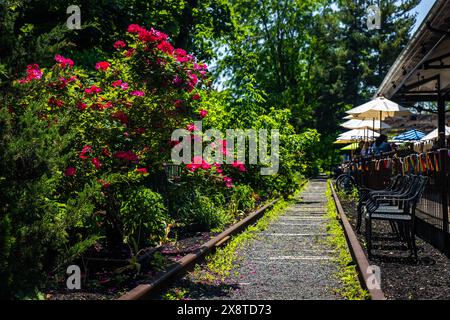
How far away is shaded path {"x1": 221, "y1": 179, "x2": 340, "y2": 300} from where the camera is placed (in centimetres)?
591

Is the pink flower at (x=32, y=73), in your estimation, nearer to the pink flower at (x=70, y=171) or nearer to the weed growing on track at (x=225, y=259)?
the pink flower at (x=70, y=171)

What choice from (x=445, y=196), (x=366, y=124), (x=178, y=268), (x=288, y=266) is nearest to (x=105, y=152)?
(x=178, y=268)

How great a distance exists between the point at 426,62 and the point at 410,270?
661 cm

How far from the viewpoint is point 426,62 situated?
11805mm

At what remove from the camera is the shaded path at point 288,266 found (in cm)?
591

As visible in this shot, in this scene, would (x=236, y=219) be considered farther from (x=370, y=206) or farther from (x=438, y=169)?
(x=438, y=169)

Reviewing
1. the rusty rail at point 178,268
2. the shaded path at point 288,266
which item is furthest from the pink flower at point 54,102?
the shaded path at point 288,266

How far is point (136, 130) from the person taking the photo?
280 inches

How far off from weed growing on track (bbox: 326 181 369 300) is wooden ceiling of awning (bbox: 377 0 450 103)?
391cm

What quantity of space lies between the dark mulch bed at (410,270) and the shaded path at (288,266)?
A: 24.6 inches

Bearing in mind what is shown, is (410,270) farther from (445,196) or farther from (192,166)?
(192,166)

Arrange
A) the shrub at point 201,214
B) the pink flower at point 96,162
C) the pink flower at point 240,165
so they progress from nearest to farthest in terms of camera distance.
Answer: the pink flower at point 96,162, the shrub at point 201,214, the pink flower at point 240,165

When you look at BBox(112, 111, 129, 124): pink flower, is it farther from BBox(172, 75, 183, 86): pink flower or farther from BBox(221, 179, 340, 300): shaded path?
BBox(221, 179, 340, 300): shaded path

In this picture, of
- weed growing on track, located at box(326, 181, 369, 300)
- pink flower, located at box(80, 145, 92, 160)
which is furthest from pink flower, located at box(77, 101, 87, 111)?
weed growing on track, located at box(326, 181, 369, 300)
